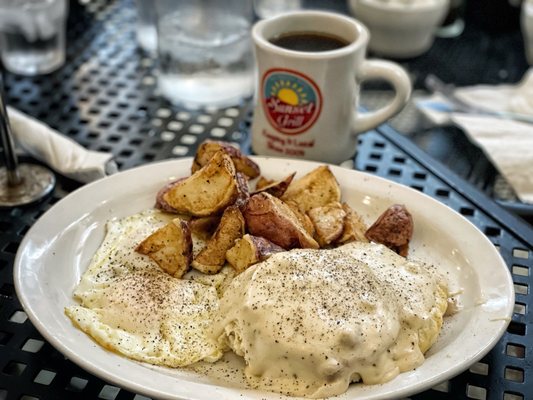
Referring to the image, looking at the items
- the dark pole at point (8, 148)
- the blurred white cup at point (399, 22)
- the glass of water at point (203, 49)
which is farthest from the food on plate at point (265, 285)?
the blurred white cup at point (399, 22)

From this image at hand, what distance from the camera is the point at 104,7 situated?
1.64 metres

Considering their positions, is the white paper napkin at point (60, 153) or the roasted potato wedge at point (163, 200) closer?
the roasted potato wedge at point (163, 200)

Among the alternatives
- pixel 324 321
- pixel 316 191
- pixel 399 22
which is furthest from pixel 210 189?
pixel 399 22

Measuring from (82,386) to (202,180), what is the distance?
0.87ft

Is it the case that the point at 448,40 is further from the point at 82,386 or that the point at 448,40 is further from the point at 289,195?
the point at 82,386

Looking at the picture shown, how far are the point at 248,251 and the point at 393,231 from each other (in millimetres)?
181

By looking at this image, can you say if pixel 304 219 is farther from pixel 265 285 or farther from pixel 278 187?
pixel 265 285

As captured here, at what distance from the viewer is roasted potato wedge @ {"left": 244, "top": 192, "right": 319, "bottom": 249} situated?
0.79 meters

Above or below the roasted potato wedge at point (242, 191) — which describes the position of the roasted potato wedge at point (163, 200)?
below

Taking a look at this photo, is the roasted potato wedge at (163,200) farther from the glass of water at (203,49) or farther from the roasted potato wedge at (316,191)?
the glass of water at (203,49)

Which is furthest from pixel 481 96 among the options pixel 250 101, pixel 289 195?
pixel 289 195

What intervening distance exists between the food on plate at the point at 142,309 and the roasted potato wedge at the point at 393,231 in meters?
0.20

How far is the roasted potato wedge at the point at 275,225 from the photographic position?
79cm

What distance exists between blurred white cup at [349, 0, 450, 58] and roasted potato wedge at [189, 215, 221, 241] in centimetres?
85
